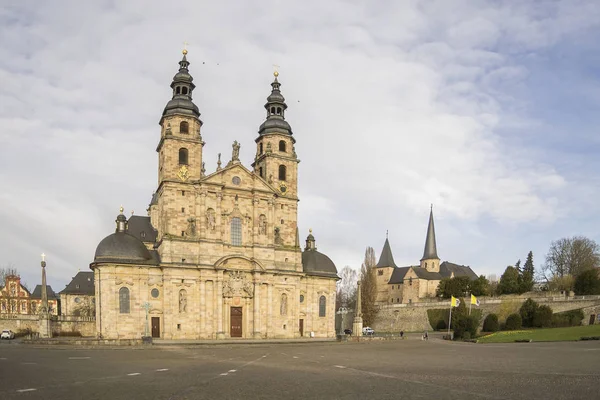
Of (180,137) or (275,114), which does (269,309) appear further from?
(275,114)

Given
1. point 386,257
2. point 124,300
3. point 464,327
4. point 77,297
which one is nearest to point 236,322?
point 124,300

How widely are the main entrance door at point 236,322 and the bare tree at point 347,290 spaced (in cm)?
6328

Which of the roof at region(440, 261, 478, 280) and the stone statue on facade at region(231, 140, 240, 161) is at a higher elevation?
the stone statue on facade at region(231, 140, 240, 161)

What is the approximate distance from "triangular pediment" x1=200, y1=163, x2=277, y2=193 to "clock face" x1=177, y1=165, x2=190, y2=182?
227 centimetres

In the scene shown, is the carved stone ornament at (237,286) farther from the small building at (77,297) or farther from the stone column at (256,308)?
the small building at (77,297)

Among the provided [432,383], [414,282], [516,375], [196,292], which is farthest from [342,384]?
[414,282]

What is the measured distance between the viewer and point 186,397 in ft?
47.5

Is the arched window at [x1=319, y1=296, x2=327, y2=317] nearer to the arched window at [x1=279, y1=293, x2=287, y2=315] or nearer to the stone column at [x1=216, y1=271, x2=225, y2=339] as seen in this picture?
the arched window at [x1=279, y1=293, x2=287, y2=315]

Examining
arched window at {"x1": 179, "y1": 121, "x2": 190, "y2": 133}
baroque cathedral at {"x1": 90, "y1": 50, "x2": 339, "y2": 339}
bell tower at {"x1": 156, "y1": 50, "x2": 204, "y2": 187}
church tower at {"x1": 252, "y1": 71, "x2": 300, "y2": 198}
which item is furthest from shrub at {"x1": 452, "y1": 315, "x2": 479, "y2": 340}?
arched window at {"x1": 179, "y1": 121, "x2": 190, "y2": 133}

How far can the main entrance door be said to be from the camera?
5644 cm

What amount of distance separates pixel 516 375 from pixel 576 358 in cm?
921

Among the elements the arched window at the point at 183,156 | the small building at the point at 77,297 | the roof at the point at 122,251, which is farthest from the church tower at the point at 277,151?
the small building at the point at 77,297

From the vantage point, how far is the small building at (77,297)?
84438 millimetres

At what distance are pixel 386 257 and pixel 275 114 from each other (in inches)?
2382
